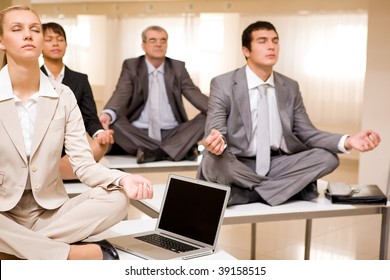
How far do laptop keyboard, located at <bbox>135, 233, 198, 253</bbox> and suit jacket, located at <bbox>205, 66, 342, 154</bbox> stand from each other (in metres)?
1.12

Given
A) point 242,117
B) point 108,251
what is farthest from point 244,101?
point 108,251

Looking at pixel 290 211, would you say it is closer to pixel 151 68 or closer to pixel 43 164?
pixel 43 164

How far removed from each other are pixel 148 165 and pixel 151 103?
0.92m

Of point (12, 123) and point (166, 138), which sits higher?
point (12, 123)

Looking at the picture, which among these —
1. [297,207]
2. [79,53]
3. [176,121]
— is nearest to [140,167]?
[176,121]

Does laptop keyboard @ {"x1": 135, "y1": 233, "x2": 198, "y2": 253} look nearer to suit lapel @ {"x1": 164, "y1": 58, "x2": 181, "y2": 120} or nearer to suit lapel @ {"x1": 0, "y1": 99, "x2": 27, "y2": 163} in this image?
suit lapel @ {"x1": 0, "y1": 99, "x2": 27, "y2": 163}

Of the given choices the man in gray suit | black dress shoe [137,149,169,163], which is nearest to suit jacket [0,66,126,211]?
the man in gray suit

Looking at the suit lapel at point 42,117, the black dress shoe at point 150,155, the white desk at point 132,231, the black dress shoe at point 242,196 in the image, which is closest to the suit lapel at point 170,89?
the black dress shoe at point 150,155

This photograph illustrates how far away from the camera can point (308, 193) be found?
3539 millimetres

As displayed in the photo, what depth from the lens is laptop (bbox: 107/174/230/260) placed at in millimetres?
2430

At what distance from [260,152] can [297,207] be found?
459 millimetres

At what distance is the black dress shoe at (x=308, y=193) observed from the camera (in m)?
3.53

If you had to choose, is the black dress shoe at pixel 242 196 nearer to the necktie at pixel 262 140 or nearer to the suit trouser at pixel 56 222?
the necktie at pixel 262 140

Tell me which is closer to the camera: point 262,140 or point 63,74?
point 262,140
